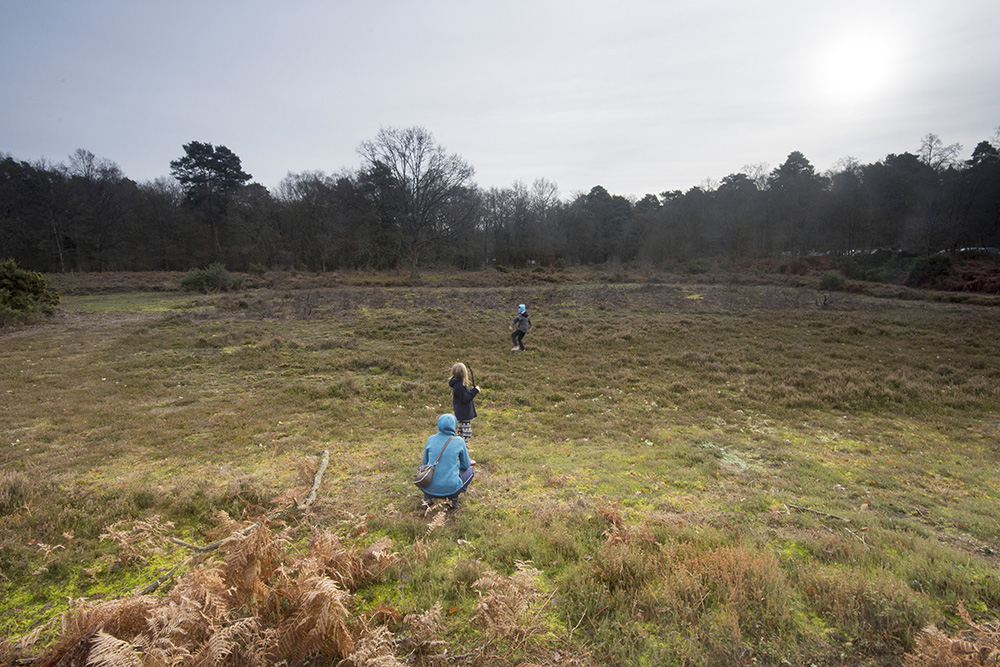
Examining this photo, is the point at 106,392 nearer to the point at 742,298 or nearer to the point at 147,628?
the point at 147,628

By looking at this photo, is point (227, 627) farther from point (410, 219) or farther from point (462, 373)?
point (410, 219)

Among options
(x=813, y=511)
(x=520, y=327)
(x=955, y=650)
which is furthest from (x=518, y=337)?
(x=955, y=650)

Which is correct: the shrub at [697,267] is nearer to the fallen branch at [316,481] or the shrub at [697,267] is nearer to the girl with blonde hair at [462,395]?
the girl with blonde hair at [462,395]

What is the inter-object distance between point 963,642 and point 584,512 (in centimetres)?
289

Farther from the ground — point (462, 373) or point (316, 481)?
point (462, 373)

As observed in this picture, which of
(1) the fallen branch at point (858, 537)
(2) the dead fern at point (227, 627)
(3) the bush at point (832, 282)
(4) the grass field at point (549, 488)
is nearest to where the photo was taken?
(2) the dead fern at point (227, 627)

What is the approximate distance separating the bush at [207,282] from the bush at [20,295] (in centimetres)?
1056

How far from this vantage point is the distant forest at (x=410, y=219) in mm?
42594

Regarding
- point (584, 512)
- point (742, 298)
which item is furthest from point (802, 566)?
point (742, 298)

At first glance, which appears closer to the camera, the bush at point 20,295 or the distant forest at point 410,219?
the bush at point 20,295

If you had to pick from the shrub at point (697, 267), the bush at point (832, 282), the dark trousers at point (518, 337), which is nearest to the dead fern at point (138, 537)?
the dark trousers at point (518, 337)

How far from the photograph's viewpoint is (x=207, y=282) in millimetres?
32281

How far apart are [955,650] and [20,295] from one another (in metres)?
29.3

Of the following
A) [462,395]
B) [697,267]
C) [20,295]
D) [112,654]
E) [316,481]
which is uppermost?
[20,295]
